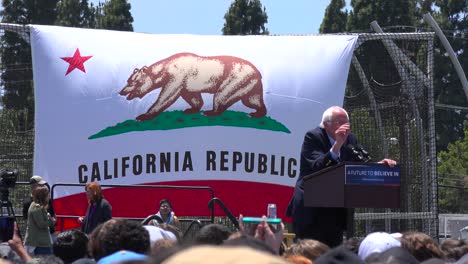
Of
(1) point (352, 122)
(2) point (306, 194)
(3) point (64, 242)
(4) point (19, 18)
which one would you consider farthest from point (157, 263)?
(4) point (19, 18)

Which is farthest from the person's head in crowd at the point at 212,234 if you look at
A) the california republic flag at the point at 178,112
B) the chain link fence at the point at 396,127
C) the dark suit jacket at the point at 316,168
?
the chain link fence at the point at 396,127

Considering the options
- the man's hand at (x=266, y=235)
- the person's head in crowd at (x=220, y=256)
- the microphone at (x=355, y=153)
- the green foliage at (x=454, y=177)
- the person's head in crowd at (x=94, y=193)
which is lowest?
the green foliage at (x=454, y=177)

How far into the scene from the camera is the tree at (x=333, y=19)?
51500 millimetres

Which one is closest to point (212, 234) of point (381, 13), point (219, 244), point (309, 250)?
point (309, 250)

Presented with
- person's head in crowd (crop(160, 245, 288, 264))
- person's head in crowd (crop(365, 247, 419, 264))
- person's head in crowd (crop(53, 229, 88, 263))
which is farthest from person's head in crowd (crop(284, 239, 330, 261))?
person's head in crowd (crop(160, 245, 288, 264))

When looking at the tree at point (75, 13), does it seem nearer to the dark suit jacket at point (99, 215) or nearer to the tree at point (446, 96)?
the tree at point (446, 96)

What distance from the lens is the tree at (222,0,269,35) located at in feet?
161

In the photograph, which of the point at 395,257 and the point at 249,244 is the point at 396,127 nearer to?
the point at 395,257

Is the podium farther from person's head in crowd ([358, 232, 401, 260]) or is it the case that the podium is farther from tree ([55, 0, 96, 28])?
tree ([55, 0, 96, 28])

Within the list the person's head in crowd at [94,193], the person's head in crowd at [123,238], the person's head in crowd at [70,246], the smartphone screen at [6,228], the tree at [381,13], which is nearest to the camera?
the person's head in crowd at [123,238]

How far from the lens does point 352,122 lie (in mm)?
15617

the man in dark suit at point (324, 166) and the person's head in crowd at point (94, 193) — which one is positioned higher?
the man in dark suit at point (324, 166)

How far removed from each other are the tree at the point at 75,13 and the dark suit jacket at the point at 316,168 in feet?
139

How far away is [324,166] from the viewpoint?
7672 millimetres
